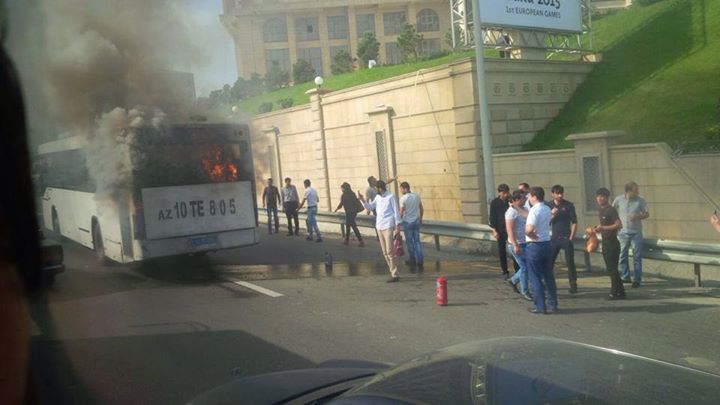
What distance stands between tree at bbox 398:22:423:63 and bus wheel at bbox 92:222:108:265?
965 inches

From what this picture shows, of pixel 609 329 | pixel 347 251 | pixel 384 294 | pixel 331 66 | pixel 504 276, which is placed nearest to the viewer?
pixel 609 329

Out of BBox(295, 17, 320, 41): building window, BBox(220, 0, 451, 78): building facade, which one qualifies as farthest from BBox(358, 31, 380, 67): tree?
BBox(295, 17, 320, 41): building window

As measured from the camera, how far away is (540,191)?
25.8ft

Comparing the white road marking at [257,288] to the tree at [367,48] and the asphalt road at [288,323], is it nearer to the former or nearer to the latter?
the asphalt road at [288,323]

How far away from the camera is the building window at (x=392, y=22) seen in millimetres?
39812

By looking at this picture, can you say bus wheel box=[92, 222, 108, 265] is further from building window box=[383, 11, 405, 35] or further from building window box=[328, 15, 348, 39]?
building window box=[383, 11, 405, 35]

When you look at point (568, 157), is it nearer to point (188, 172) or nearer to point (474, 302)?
point (474, 302)

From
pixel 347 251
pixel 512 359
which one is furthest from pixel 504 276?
pixel 512 359

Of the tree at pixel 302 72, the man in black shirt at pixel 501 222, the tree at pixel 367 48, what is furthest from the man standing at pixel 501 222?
the tree at pixel 367 48

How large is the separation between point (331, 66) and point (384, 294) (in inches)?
1138

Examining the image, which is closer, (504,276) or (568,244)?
(568,244)

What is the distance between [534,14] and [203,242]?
36.1 feet

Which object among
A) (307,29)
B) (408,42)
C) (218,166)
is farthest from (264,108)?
(218,166)

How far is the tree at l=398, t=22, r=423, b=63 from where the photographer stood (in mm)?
34688
